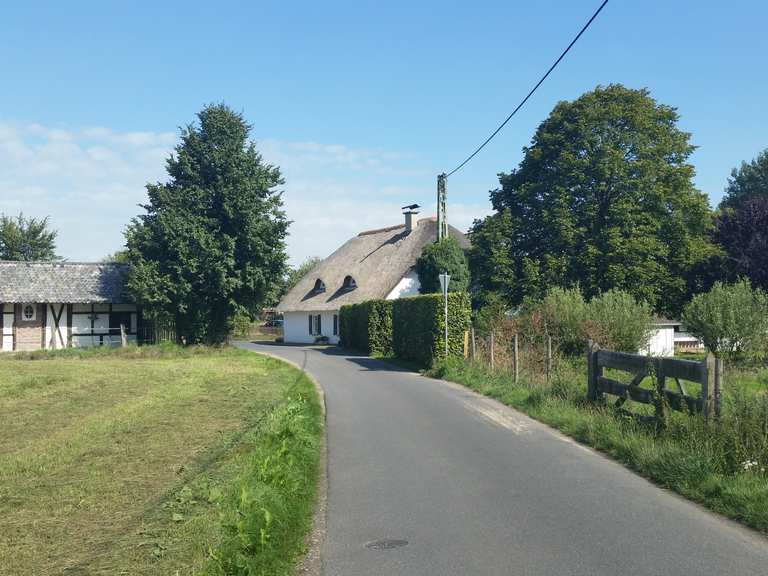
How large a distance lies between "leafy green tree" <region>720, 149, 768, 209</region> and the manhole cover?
6636cm

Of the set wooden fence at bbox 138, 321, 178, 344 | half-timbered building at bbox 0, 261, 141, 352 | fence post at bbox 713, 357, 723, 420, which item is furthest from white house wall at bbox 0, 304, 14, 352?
fence post at bbox 713, 357, 723, 420

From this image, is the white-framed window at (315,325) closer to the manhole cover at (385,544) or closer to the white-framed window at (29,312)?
the white-framed window at (29,312)

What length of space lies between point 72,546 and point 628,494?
5.33 meters

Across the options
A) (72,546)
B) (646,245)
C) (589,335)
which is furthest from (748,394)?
(646,245)

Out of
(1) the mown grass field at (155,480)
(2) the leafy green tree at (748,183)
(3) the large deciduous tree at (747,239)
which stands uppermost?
(2) the leafy green tree at (748,183)

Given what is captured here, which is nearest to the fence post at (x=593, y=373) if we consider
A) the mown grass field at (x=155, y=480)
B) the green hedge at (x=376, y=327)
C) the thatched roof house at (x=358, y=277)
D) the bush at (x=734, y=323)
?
the mown grass field at (x=155, y=480)

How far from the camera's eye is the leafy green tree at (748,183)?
218 feet

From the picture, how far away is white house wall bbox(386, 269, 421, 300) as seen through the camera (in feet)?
144

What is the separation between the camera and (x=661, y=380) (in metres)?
10.3

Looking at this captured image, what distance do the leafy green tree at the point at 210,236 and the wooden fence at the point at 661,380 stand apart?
2473 centimetres

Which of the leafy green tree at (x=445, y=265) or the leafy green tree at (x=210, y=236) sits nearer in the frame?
the leafy green tree at (x=210, y=236)

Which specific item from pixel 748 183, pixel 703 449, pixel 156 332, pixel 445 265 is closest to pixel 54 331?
pixel 156 332

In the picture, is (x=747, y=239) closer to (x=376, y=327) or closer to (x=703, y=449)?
(x=376, y=327)

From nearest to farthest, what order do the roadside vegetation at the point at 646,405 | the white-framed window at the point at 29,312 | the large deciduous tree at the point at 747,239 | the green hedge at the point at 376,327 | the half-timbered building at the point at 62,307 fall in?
the roadside vegetation at the point at 646,405
the large deciduous tree at the point at 747,239
the green hedge at the point at 376,327
the half-timbered building at the point at 62,307
the white-framed window at the point at 29,312
